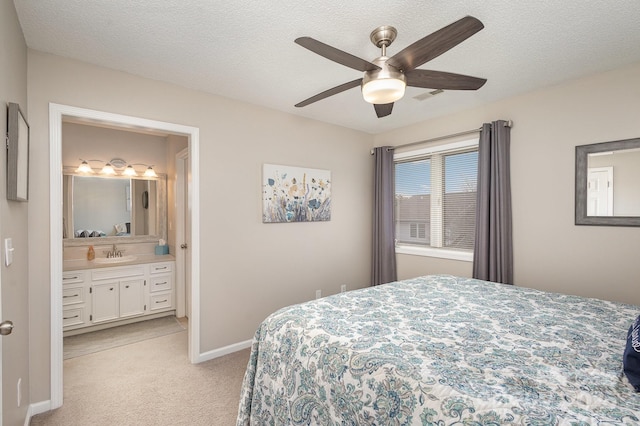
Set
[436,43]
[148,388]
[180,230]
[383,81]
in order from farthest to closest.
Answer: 1. [180,230]
2. [148,388]
3. [383,81]
4. [436,43]

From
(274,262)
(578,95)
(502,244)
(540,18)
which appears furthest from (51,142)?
(578,95)

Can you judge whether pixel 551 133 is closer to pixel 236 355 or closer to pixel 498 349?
pixel 498 349

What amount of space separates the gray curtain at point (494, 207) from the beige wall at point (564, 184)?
74 mm

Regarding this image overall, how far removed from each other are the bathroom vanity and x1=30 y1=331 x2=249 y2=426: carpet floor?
2.03 ft

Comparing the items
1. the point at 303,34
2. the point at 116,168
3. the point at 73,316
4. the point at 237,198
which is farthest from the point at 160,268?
the point at 303,34

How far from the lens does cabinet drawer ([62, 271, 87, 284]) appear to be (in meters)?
3.23

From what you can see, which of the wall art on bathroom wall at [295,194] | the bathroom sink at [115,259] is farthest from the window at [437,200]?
the bathroom sink at [115,259]

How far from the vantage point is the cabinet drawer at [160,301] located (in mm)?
3834

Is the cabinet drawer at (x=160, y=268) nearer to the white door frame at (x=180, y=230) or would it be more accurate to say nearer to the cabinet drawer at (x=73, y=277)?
the white door frame at (x=180, y=230)

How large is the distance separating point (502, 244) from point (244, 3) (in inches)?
114

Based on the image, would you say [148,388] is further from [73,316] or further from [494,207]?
[494,207]

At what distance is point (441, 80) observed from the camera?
181 cm

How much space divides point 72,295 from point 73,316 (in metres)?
0.23

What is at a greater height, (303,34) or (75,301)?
(303,34)
